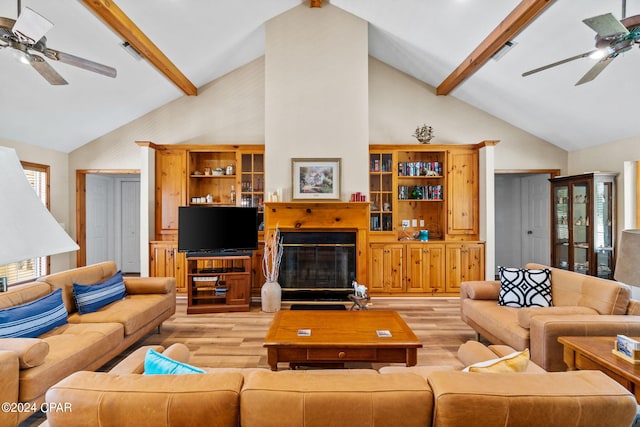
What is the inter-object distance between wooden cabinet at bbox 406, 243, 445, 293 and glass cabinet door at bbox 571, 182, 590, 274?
1.99 meters

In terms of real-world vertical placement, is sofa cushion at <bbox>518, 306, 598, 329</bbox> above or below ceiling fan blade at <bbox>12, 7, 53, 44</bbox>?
below

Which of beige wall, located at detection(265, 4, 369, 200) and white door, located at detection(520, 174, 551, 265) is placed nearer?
beige wall, located at detection(265, 4, 369, 200)

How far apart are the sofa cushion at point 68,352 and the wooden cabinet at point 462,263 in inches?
177

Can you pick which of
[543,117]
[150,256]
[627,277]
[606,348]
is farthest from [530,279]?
[150,256]

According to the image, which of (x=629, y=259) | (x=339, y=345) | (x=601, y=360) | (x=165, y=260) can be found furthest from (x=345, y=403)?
(x=165, y=260)

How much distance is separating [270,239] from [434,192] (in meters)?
2.88

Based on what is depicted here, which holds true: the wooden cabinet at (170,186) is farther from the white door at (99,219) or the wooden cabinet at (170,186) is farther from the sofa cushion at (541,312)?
the sofa cushion at (541,312)

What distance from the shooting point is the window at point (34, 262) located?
4821 mm

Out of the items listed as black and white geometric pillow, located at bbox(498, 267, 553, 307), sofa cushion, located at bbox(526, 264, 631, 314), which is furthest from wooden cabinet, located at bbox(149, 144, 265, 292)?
sofa cushion, located at bbox(526, 264, 631, 314)

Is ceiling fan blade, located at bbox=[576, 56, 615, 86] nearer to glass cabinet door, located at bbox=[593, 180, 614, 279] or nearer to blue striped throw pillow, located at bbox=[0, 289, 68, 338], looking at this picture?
glass cabinet door, located at bbox=[593, 180, 614, 279]

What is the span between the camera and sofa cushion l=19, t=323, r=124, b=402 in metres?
1.90

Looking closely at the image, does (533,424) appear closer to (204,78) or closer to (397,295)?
(397,295)

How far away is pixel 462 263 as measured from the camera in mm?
5289

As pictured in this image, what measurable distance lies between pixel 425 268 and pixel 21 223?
17.0 ft
